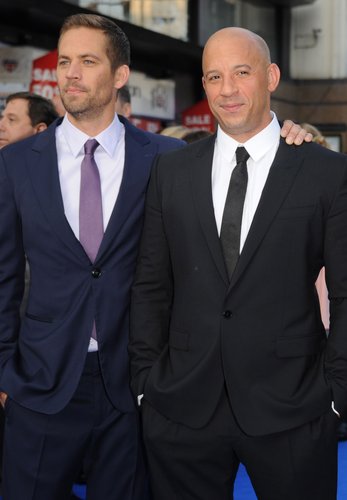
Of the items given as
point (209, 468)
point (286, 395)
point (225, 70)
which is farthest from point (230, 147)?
point (209, 468)

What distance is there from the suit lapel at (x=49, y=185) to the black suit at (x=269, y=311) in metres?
0.42

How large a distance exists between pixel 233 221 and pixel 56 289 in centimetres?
70

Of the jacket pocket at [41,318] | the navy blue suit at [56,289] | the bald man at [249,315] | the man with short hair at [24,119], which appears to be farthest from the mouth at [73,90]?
the man with short hair at [24,119]

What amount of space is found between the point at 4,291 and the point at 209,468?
101cm

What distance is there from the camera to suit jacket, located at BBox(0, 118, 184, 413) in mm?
3051

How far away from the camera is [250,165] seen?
117 inches

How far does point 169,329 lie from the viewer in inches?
120

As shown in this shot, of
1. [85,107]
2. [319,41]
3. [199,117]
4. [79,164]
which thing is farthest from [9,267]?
[319,41]

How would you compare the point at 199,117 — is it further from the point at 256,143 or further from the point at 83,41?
the point at 256,143

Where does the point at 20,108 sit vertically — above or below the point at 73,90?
below

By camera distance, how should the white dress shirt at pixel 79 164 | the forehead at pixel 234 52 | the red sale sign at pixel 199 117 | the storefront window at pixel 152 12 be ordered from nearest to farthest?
the forehead at pixel 234 52
the white dress shirt at pixel 79 164
the storefront window at pixel 152 12
the red sale sign at pixel 199 117

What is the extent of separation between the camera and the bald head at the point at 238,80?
9.53 ft

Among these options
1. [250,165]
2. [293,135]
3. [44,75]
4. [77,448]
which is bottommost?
[77,448]

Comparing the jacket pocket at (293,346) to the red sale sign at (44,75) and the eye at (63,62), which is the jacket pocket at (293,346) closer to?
the eye at (63,62)
